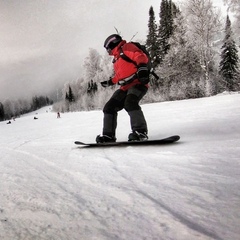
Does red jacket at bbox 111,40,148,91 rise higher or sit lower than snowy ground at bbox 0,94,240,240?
higher

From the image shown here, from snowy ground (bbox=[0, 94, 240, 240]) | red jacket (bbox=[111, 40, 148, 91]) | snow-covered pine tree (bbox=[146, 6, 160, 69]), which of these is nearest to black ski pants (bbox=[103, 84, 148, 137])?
red jacket (bbox=[111, 40, 148, 91])

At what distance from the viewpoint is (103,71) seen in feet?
139

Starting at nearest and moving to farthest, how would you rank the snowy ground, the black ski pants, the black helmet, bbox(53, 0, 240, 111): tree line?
the snowy ground, the black ski pants, the black helmet, bbox(53, 0, 240, 111): tree line

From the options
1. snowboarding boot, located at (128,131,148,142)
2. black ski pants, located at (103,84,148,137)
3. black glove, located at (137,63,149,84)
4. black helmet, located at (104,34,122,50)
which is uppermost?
black helmet, located at (104,34,122,50)

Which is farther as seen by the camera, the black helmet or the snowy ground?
the black helmet

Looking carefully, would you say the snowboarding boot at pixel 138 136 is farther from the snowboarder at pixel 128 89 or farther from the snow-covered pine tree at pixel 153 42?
the snow-covered pine tree at pixel 153 42

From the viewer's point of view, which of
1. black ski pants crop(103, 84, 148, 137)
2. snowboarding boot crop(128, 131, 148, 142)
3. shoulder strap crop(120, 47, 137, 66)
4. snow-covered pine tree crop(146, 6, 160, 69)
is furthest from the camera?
snow-covered pine tree crop(146, 6, 160, 69)

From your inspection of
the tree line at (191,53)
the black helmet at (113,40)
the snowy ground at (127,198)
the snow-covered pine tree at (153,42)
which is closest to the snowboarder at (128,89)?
the black helmet at (113,40)

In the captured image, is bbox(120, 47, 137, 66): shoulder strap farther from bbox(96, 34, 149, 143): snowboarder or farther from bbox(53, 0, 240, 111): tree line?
bbox(53, 0, 240, 111): tree line

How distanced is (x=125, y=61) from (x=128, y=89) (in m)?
0.39

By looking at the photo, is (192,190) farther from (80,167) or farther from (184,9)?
(184,9)

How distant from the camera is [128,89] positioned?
3.21 metres

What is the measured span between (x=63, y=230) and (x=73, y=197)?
12.9 inches

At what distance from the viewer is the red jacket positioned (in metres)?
3.04
